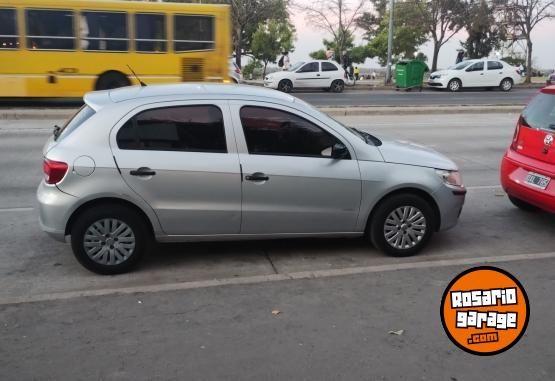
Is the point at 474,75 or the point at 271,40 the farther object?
the point at 271,40

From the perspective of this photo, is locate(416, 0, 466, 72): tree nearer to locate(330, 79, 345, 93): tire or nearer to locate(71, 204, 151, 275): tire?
locate(330, 79, 345, 93): tire

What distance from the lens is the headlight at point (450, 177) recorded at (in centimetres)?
538

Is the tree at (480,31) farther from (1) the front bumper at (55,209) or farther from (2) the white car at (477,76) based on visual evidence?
(1) the front bumper at (55,209)

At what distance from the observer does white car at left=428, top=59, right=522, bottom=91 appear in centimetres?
2984

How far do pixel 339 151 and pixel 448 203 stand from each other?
1.17 metres

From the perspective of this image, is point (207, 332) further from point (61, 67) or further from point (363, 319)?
point (61, 67)

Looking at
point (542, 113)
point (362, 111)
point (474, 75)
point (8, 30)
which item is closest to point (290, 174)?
point (542, 113)

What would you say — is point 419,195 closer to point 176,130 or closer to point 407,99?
point 176,130

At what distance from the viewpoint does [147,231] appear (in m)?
4.93

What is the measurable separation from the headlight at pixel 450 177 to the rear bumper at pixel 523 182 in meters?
1.08

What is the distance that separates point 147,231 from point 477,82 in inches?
1109

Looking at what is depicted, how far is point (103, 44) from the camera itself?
627 inches

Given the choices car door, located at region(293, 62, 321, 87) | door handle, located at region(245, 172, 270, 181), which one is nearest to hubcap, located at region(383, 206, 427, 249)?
door handle, located at region(245, 172, 270, 181)

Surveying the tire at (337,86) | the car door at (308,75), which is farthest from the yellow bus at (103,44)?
the tire at (337,86)
